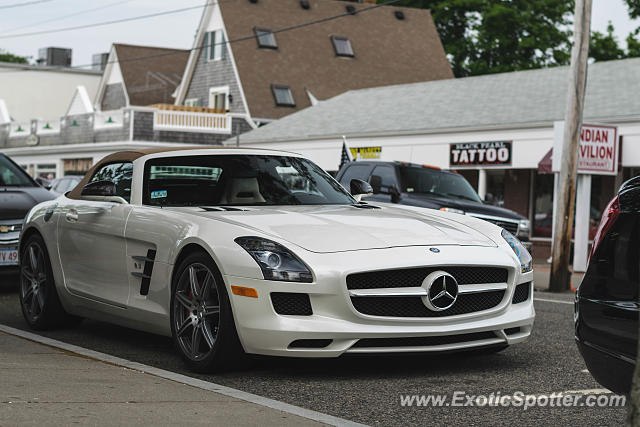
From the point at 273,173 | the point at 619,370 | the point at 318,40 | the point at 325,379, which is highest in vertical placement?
the point at 318,40

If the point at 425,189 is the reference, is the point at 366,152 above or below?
above

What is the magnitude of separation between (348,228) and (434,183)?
10162 mm

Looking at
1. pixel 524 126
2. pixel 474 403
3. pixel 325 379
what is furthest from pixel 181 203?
pixel 524 126

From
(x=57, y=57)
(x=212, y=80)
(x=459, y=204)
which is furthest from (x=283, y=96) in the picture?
(x=57, y=57)

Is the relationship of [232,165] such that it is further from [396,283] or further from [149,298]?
[396,283]

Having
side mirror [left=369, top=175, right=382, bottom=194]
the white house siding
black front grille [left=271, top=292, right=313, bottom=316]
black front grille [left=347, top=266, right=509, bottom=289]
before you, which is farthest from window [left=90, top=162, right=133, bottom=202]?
the white house siding

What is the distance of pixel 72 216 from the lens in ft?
27.2

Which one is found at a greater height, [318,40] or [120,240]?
[318,40]

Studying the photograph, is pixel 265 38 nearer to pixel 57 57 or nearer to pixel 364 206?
pixel 57 57

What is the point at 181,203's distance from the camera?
7645 millimetres

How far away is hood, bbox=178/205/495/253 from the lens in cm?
650

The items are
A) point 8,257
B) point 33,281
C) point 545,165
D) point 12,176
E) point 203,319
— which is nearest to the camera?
point 203,319

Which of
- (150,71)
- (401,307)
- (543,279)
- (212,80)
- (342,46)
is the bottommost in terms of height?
(543,279)

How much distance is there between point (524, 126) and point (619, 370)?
22.2 m
